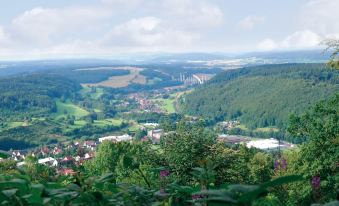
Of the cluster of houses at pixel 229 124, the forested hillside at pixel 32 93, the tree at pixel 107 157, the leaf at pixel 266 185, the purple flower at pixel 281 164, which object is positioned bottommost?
the cluster of houses at pixel 229 124

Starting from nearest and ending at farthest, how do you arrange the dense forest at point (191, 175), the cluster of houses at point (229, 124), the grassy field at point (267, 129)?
the dense forest at point (191, 175)
the grassy field at point (267, 129)
the cluster of houses at point (229, 124)

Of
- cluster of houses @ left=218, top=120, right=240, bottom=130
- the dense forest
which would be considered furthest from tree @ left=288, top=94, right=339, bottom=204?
cluster of houses @ left=218, top=120, right=240, bottom=130

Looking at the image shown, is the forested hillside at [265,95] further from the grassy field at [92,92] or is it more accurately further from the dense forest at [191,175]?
the dense forest at [191,175]

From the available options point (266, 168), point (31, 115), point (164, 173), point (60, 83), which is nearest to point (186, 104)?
point (31, 115)

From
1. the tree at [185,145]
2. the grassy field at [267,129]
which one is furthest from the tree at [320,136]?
the grassy field at [267,129]

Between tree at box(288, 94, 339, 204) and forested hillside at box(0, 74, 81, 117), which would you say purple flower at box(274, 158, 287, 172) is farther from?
forested hillside at box(0, 74, 81, 117)

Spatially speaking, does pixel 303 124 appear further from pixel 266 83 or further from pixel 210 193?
pixel 266 83
